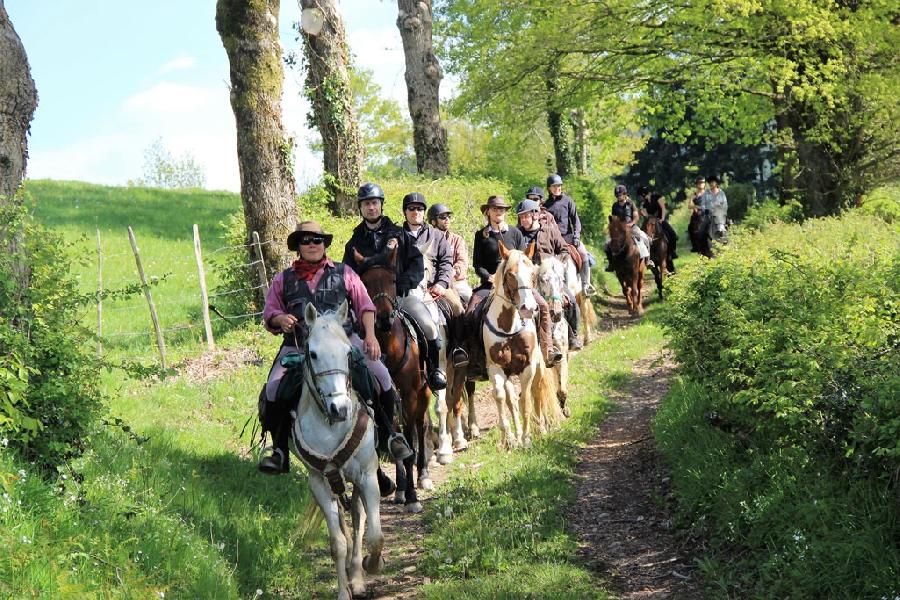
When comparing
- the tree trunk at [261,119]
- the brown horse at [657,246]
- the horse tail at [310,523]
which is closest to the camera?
the horse tail at [310,523]

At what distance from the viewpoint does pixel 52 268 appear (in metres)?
6.85

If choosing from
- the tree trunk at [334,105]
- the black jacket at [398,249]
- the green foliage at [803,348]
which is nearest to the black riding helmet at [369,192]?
the black jacket at [398,249]

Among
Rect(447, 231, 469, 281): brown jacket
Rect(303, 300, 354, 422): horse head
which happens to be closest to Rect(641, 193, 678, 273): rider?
Rect(447, 231, 469, 281): brown jacket

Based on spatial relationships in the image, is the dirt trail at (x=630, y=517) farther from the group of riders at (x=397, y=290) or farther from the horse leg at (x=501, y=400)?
the group of riders at (x=397, y=290)

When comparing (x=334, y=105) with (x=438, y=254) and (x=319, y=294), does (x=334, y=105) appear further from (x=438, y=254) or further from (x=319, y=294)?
(x=319, y=294)

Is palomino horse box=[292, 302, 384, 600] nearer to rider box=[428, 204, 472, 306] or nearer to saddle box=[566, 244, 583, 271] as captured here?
rider box=[428, 204, 472, 306]

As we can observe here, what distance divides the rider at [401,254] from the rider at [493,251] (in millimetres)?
1954

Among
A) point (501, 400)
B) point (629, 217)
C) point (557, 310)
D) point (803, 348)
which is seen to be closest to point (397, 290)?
point (501, 400)

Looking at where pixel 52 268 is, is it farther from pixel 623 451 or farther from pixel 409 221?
pixel 623 451

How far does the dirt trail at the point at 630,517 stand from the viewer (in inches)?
268

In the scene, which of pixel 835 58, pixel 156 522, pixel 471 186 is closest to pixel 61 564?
pixel 156 522

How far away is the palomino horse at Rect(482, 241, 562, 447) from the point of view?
35.6 ft

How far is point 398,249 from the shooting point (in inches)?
377

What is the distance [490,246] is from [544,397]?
7.33ft
